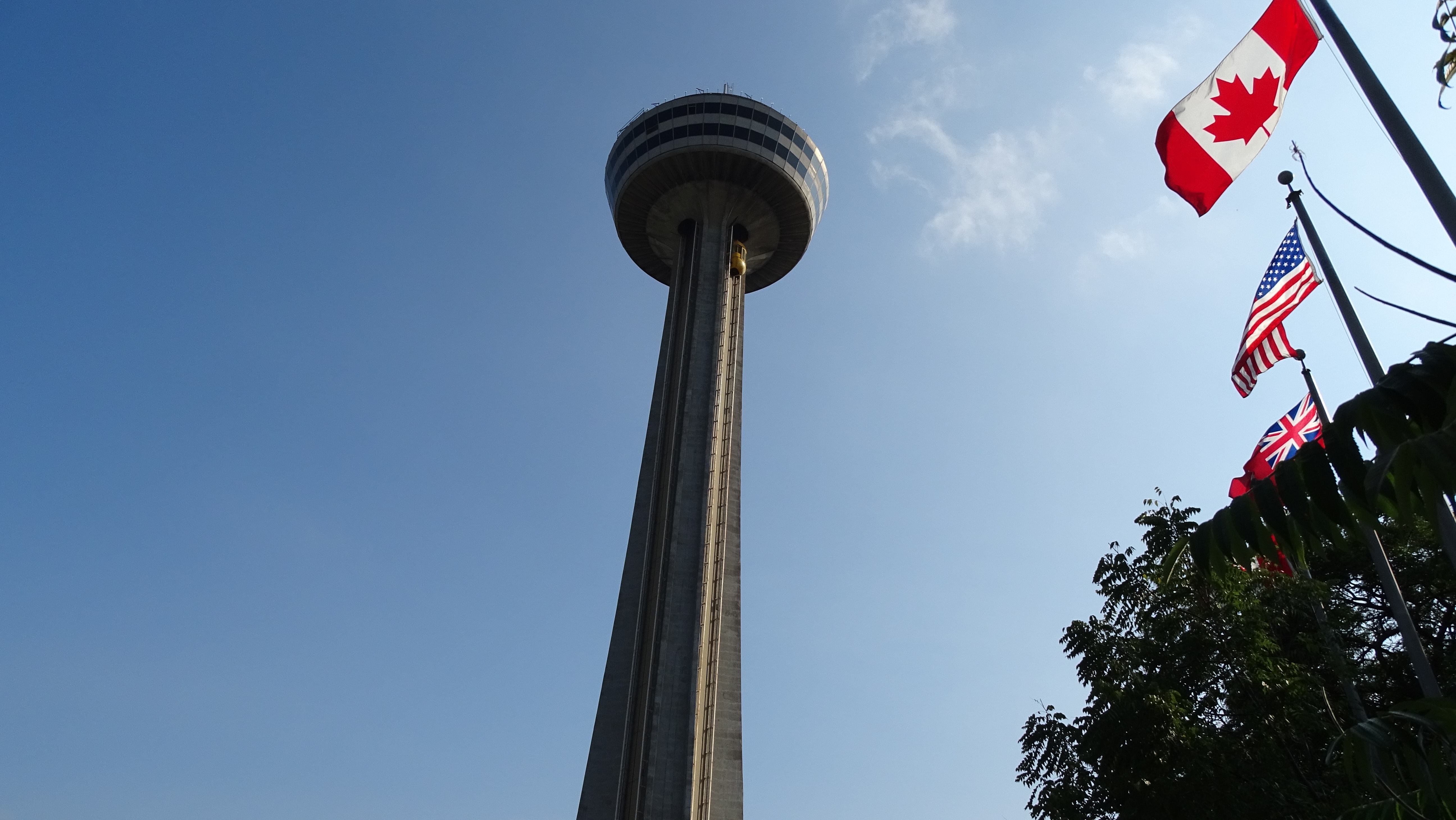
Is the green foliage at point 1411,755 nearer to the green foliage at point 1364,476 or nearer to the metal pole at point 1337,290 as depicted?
the green foliage at point 1364,476

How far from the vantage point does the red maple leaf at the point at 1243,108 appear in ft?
40.8

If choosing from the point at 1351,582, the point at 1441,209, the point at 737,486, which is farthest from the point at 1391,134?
the point at 737,486

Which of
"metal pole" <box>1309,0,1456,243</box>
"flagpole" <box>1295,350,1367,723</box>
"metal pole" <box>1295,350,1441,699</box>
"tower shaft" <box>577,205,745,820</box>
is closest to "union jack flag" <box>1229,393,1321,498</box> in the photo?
"flagpole" <box>1295,350,1367,723</box>

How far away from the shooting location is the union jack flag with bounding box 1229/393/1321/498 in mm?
20516

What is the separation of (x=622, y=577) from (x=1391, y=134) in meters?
47.1

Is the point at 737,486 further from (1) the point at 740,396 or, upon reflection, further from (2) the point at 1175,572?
(2) the point at 1175,572

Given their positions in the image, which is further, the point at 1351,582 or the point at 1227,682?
the point at 1351,582

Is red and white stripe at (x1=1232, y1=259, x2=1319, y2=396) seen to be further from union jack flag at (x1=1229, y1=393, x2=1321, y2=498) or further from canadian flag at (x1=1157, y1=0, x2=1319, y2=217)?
canadian flag at (x1=1157, y1=0, x2=1319, y2=217)

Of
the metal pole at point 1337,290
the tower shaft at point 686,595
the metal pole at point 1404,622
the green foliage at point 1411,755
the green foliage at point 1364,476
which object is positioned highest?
the tower shaft at point 686,595

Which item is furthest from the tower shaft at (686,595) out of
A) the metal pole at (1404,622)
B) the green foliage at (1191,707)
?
the metal pole at (1404,622)

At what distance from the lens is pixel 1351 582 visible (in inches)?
1412

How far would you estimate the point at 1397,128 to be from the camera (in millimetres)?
8477

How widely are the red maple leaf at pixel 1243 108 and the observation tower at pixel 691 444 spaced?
35.7m

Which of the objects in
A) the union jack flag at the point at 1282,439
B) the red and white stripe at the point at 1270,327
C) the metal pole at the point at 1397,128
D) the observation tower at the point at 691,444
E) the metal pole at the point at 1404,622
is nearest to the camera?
the metal pole at the point at 1397,128
